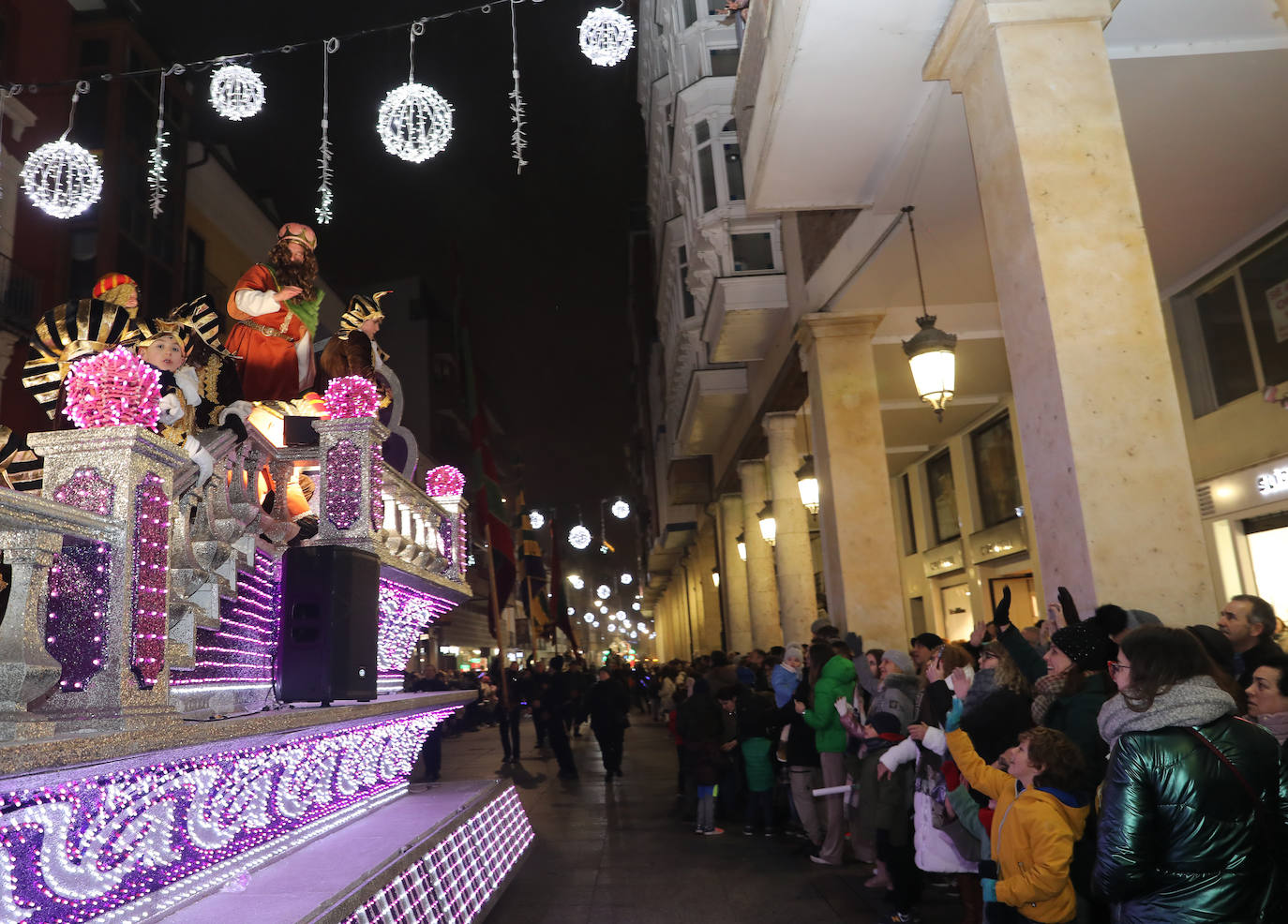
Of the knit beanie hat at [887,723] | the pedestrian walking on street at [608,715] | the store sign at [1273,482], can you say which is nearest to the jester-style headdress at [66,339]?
the knit beanie hat at [887,723]

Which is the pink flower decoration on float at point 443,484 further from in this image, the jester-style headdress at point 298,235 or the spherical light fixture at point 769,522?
the spherical light fixture at point 769,522

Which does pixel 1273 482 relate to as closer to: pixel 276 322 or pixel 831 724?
pixel 831 724

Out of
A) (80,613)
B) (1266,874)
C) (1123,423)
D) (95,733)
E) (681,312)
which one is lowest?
(1266,874)

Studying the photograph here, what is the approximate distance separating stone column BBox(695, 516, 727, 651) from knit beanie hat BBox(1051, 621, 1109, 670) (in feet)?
76.1

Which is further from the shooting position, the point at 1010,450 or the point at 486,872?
the point at 1010,450

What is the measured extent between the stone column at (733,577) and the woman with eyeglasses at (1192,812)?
17850mm

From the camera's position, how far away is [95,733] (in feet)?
9.43

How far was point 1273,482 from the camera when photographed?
10055 mm

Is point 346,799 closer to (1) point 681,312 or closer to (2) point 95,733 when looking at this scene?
(2) point 95,733

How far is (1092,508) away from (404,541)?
15.3ft

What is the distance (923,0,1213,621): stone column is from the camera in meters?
5.02

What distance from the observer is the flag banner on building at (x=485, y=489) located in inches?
532

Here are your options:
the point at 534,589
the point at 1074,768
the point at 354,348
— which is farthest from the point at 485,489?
the point at 1074,768

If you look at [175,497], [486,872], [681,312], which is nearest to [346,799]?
[486,872]
